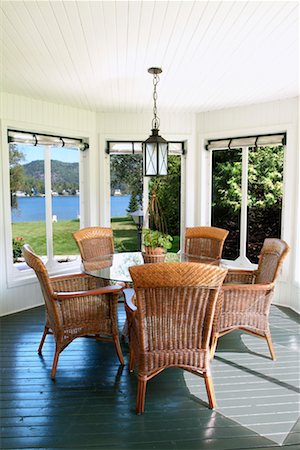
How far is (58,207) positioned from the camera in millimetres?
4855

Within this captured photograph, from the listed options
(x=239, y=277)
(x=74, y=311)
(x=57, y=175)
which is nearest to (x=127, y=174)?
(x=57, y=175)

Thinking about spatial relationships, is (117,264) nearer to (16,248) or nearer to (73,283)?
(73,283)

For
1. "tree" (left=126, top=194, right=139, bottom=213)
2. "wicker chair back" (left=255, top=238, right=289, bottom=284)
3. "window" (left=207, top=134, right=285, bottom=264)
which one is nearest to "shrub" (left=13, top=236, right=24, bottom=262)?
"tree" (left=126, top=194, right=139, bottom=213)

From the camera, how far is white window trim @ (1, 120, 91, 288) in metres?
4.07

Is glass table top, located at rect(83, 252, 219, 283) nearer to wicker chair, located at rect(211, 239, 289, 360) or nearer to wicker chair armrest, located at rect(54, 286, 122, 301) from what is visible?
wicker chair armrest, located at rect(54, 286, 122, 301)

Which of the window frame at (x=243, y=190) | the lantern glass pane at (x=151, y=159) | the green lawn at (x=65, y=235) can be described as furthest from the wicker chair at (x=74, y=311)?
the window frame at (x=243, y=190)

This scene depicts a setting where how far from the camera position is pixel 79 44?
2.67m

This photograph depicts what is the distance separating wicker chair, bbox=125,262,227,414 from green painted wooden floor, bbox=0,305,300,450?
0.19 meters

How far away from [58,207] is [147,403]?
315 cm

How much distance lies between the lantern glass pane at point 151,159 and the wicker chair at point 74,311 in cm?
110

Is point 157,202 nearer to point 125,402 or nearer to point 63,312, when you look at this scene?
point 63,312

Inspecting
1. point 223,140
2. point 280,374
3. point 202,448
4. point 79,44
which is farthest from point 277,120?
point 202,448

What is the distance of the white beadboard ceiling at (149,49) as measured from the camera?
2.20 meters

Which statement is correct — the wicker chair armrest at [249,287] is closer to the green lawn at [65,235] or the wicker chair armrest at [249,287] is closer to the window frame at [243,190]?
the window frame at [243,190]
